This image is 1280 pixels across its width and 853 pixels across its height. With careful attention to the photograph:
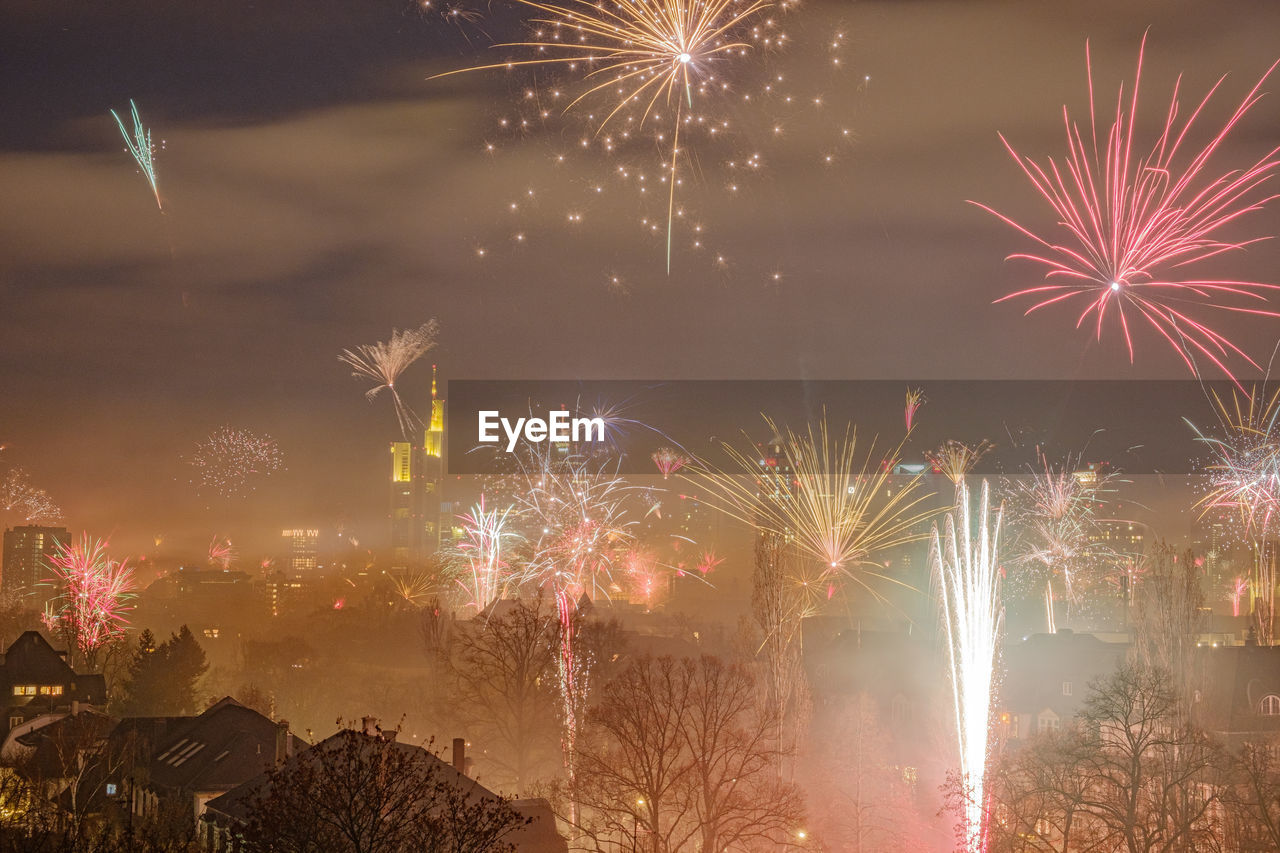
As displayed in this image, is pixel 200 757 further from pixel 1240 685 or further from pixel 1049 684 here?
pixel 1240 685

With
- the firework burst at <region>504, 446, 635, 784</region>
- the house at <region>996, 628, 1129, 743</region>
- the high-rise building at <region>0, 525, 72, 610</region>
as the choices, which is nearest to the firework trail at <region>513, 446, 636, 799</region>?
the firework burst at <region>504, 446, 635, 784</region>

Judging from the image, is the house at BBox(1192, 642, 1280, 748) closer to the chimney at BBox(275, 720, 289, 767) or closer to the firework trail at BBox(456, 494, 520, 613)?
the firework trail at BBox(456, 494, 520, 613)

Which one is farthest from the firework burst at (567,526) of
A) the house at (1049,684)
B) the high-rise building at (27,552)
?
the high-rise building at (27,552)

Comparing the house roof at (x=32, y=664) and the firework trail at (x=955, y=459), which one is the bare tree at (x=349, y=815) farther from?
the house roof at (x=32, y=664)

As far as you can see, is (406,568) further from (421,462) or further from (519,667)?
(519,667)

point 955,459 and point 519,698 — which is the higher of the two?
point 955,459

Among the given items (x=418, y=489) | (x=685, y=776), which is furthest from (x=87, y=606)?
(x=418, y=489)
